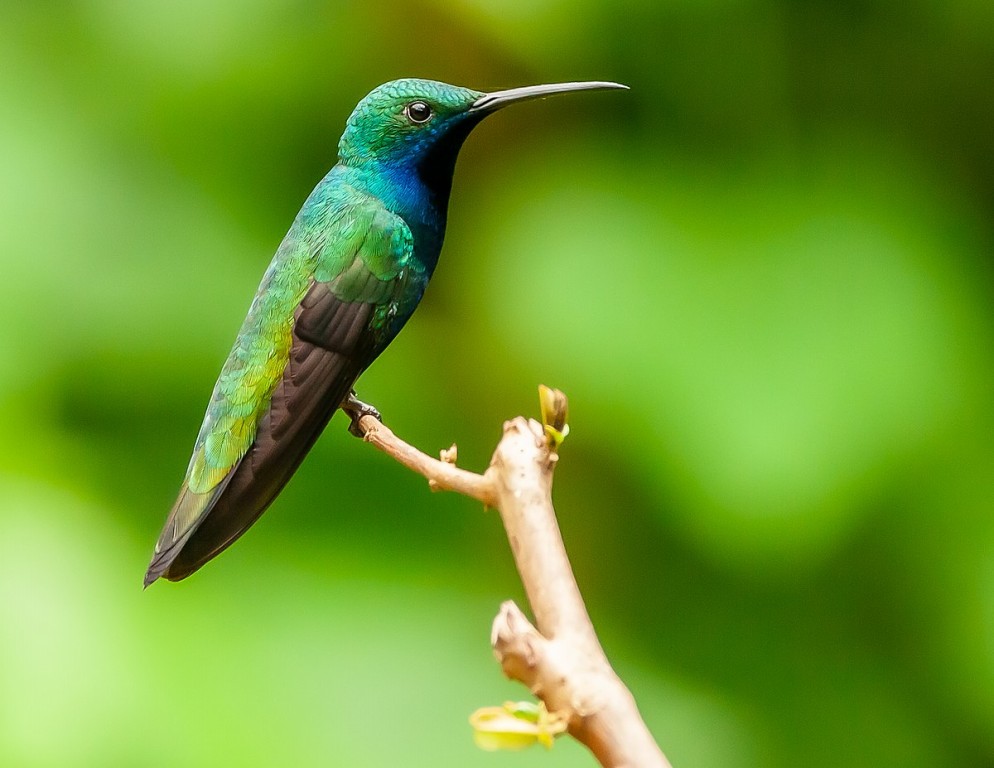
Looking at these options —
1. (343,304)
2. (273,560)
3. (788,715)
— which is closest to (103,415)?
(273,560)

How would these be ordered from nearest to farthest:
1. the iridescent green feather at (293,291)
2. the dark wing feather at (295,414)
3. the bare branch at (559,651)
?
the bare branch at (559,651) < the dark wing feather at (295,414) < the iridescent green feather at (293,291)

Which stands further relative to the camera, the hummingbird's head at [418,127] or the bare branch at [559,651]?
the hummingbird's head at [418,127]

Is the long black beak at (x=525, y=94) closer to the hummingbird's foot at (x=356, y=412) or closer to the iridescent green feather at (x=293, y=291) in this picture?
the iridescent green feather at (x=293, y=291)

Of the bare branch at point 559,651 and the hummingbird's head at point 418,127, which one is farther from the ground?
the hummingbird's head at point 418,127

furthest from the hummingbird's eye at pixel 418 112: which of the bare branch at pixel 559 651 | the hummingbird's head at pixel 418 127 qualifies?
the bare branch at pixel 559 651

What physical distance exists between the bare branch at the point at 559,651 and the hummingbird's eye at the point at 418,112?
19.9 inches

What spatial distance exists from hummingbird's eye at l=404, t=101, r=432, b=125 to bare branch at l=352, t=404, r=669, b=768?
505mm

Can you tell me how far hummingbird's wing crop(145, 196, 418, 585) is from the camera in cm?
85

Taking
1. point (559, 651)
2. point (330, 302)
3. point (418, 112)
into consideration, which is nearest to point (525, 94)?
point (418, 112)

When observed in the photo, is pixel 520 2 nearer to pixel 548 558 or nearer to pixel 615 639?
pixel 615 639

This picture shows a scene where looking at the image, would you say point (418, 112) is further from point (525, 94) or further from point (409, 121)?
point (525, 94)

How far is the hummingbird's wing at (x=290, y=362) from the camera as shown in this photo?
850mm

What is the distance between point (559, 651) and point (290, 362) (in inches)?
19.9

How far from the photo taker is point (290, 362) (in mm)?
931
